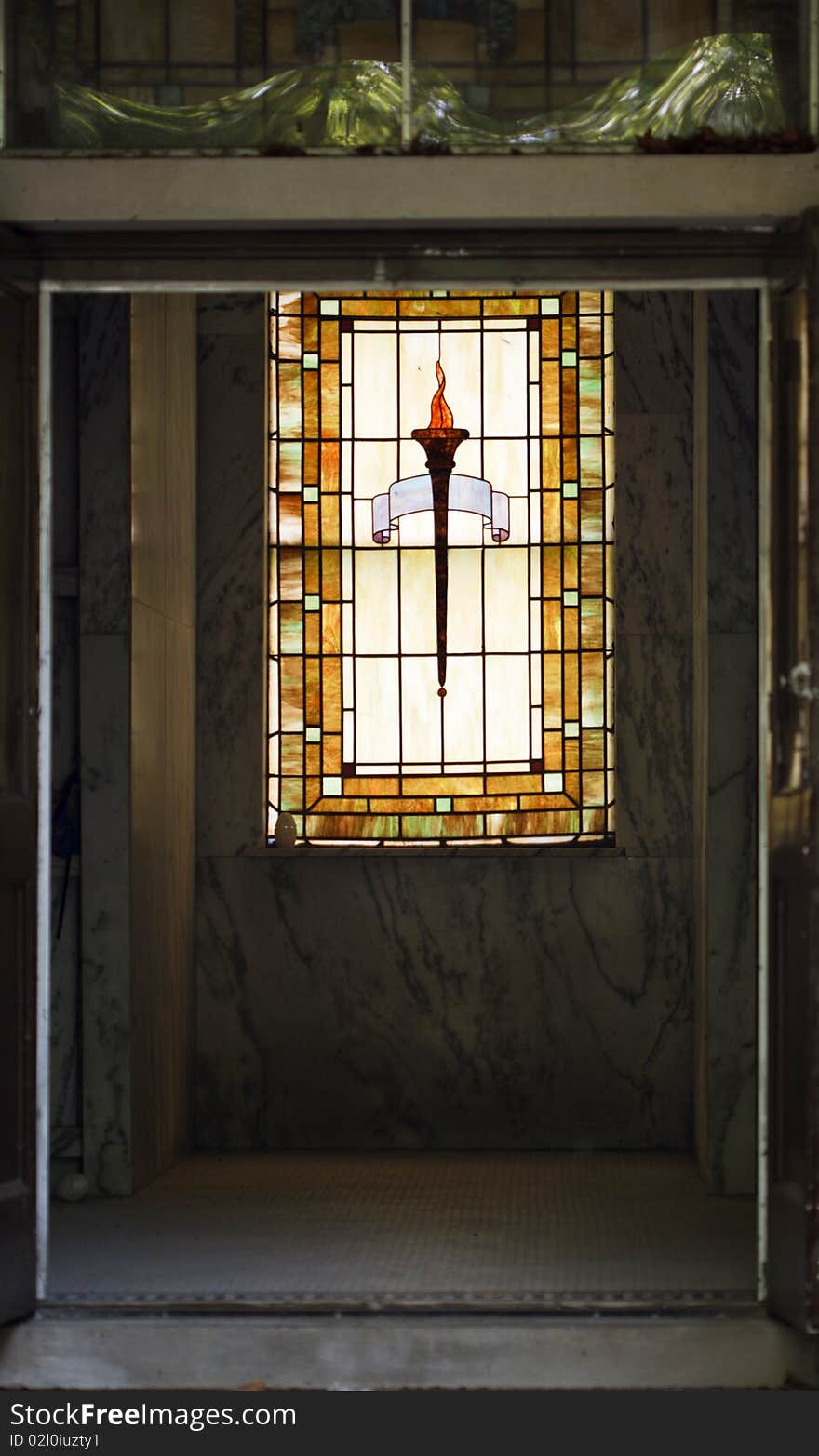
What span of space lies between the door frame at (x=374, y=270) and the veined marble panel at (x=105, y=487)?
1321 millimetres

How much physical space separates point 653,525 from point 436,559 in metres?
0.77

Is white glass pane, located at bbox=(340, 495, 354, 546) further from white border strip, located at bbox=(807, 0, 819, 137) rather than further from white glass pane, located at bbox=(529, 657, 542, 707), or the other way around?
white border strip, located at bbox=(807, 0, 819, 137)

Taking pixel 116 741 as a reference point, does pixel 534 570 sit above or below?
above

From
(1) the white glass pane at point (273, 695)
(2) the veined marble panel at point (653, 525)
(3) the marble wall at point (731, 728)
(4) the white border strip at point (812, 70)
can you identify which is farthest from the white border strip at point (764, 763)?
(1) the white glass pane at point (273, 695)

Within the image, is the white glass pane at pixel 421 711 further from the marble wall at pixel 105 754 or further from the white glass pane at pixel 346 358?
the marble wall at pixel 105 754

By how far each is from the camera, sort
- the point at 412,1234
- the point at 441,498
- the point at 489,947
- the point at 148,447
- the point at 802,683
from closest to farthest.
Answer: the point at 802,683 < the point at 412,1234 < the point at 148,447 < the point at 489,947 < the point at 441,498

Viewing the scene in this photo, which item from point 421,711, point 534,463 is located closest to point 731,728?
point 421,711

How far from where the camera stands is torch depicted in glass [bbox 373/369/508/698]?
6.31 meters

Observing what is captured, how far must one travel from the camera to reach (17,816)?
3.92 meters

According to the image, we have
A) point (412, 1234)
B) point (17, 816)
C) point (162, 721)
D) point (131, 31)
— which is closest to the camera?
point (17, 816)

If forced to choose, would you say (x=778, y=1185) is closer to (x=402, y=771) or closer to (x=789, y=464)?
(x=789, y=464)

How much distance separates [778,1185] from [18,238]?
2.65 meters

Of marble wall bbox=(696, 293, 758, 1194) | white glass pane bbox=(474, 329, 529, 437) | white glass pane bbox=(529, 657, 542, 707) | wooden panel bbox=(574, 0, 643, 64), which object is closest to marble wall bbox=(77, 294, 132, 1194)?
white glass pane bbox=(474, 329, 529, 437)

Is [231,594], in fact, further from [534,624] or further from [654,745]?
[654,745]
